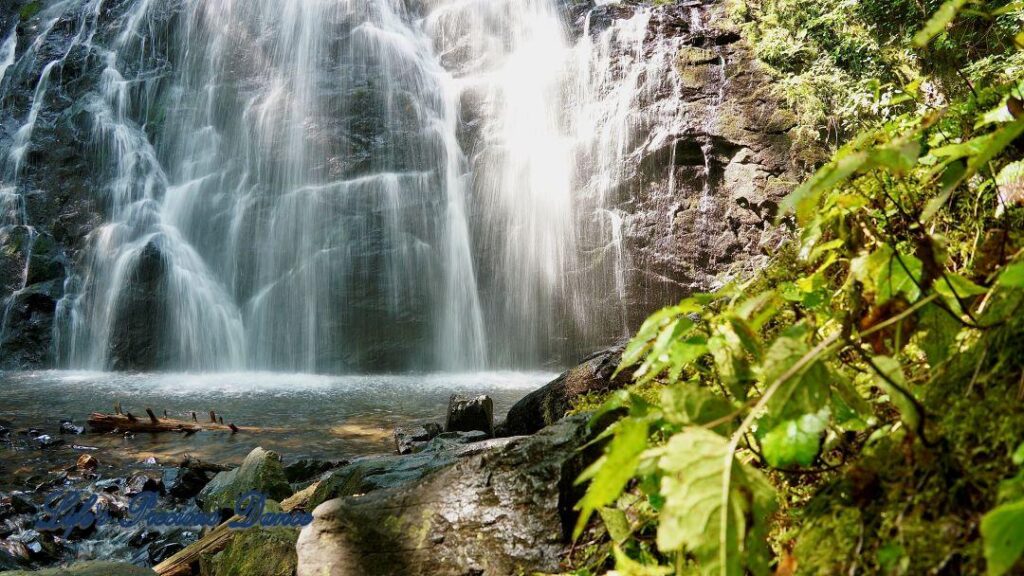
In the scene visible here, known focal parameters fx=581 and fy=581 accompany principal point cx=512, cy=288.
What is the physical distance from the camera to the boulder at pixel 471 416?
632 centimetres

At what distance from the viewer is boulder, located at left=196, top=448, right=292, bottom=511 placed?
4473 mm

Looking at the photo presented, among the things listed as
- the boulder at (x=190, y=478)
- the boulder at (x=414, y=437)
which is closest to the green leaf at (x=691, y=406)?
the boulder at (x=414, y=437)

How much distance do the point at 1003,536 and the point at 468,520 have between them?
1.66m

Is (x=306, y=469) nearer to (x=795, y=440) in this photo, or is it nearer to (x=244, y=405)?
(x=244, y=405)

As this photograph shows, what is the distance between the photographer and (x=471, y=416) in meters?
6.34

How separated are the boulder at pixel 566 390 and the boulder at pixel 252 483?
2177 millimetres

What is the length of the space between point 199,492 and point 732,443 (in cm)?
566

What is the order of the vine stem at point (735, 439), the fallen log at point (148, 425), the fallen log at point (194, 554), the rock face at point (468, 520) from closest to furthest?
the vine stem at point (735, 439), the rock face at point (468, 520), the fallen log at point (194, 554), the fallen log at point (148, 425)

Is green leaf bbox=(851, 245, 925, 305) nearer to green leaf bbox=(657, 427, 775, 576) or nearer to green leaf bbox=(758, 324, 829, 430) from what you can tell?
green leaf bbox=(758, 324, 829, 430)

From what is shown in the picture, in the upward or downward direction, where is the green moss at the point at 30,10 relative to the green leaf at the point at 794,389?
upward

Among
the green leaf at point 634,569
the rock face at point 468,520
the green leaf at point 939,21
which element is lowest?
the rock face at point 468,520

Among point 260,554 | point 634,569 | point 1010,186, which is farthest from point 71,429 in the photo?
point 1010,186

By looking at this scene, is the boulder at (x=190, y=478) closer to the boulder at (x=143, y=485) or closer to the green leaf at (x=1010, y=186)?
the boulder at (x=143, y=485)

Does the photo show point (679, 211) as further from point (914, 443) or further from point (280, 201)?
point (914, 443)
